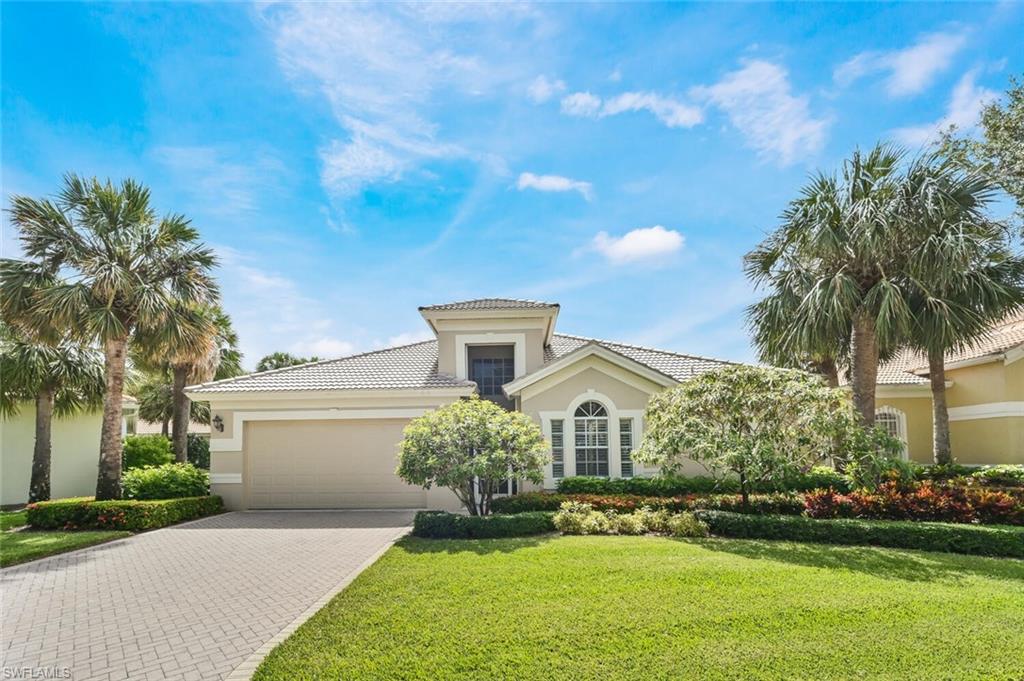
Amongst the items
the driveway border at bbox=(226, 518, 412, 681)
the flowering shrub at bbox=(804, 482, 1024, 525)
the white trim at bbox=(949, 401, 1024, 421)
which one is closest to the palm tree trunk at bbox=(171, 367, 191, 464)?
the driveway border at bbox=(226, 518, 412, 681)

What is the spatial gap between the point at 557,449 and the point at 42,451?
1860 cm

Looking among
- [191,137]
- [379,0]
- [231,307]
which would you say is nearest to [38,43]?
[191,137]

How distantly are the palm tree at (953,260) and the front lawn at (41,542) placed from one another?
859 inches

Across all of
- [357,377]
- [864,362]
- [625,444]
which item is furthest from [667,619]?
[357,377]

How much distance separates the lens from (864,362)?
1609 centimetres

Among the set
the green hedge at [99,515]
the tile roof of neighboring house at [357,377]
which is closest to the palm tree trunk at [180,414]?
A: the tile roof of neighboring house at [357,377]

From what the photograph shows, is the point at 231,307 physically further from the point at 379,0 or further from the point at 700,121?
the point at 700,121

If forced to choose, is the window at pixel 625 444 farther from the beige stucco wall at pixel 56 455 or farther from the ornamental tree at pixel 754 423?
the beige stucco wall at pixel 56 455

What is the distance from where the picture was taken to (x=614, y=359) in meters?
16.5

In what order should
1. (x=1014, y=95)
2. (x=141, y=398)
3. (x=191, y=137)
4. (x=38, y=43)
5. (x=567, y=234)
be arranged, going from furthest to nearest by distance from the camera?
1. (x=141, y=398)
2. (x=567, y=234)
3. (x=1014, y=95)
4. (x=191, y=137)
5. (x=38, y=43)

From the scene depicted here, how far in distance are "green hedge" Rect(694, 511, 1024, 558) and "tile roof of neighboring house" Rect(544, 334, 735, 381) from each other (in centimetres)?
598

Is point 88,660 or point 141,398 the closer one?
point 88,660

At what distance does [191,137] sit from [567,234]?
10.2 m

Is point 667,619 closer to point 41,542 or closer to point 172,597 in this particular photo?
point 172,597
